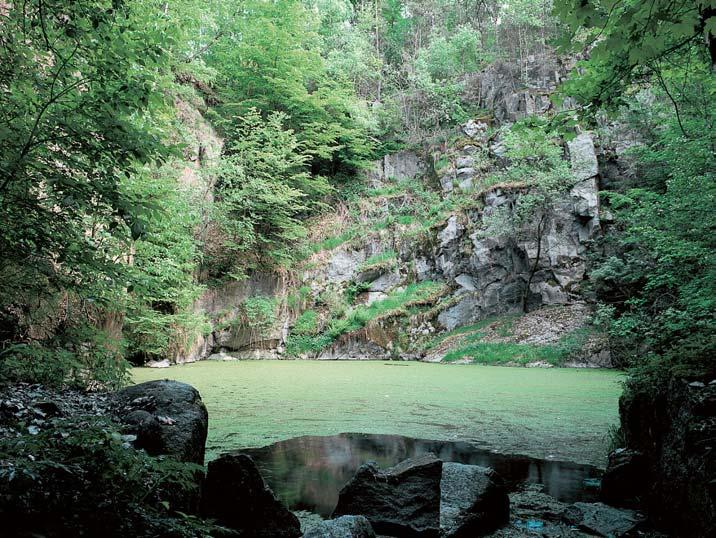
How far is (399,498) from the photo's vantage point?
2.49 m

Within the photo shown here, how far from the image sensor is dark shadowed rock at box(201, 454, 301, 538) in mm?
2252

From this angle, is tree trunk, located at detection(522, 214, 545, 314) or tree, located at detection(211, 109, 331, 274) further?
tree, located at detection(211, 109, 331, 274)

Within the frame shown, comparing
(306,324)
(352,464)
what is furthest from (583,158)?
(352,464)

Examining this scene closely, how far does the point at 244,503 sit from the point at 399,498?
87 cm

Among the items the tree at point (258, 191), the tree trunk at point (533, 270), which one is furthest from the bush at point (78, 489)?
the tree trunk at point (533, 270)

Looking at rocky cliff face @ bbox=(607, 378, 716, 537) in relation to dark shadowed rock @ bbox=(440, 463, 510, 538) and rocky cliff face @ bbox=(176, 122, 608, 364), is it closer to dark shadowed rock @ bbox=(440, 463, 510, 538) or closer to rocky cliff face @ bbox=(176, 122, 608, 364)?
dark shadowed rock @ bbox=(440, 463, 510, 538)

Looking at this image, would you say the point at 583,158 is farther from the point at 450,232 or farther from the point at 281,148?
the point at 281,148

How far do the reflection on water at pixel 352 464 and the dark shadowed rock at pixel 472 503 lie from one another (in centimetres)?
61

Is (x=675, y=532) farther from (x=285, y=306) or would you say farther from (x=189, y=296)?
(x=285, y=306)

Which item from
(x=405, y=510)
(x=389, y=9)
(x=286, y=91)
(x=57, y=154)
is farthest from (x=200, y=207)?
(x=389, y=9)

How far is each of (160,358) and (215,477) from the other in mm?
10165

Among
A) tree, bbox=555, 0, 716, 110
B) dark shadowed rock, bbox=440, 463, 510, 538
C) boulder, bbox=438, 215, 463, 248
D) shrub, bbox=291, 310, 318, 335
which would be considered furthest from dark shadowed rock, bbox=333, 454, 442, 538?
boulder, bbox=438, 215, 463, 248

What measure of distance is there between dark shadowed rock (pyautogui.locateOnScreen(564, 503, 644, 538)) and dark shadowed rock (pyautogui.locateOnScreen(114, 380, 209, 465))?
7.40 feet

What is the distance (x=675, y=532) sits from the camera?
215 cm
